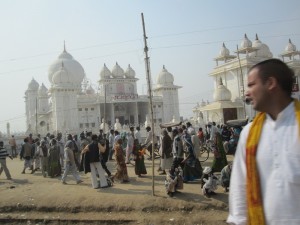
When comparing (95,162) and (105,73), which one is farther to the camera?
(105,73)

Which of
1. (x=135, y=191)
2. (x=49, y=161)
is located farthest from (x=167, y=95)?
(x=135, y=191)

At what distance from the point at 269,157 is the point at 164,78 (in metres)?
46.4

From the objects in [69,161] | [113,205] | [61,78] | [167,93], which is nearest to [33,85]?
[61,78]

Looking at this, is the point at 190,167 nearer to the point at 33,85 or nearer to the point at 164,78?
the point at 164,78

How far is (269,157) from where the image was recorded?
73.7 inches

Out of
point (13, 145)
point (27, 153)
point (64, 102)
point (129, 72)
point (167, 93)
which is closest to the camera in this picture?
point (27, 153)

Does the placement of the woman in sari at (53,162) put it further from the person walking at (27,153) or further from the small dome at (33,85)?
the small dome at (33,85)

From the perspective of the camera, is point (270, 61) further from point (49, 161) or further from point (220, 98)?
point (220, 98)

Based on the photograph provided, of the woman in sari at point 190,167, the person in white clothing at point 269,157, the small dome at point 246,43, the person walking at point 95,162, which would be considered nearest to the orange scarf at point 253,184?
the person in white clothing at point 269,157

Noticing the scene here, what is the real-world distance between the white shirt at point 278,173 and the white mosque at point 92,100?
34370mm

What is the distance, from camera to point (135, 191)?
28.7ft

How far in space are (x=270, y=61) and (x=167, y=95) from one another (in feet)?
148

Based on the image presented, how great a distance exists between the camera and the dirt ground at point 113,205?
282 inches

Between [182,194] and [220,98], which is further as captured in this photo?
[220,98]
